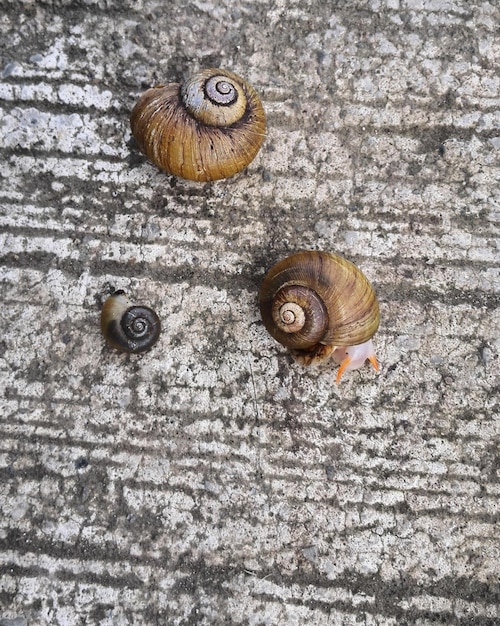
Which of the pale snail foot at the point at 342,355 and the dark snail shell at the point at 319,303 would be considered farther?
the pale snail foot at the point at 342,355

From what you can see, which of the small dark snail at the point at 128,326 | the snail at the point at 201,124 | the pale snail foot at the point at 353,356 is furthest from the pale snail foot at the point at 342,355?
the snail at the point at 201,124

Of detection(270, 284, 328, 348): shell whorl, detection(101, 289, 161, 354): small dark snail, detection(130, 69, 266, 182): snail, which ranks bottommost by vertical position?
detection(101, 289, 161, 354): small dark snail

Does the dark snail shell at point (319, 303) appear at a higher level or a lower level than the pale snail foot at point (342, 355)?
higher

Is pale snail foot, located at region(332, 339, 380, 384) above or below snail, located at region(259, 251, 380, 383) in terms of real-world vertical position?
below

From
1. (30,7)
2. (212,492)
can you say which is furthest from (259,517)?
(30,7)

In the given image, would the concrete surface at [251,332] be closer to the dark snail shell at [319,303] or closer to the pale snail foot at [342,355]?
the pale snail foot at [342,355]

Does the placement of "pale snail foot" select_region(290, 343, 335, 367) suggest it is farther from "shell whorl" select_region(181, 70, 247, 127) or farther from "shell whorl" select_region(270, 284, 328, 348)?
"shell whorl" select_region(181, 70, 247, 127)

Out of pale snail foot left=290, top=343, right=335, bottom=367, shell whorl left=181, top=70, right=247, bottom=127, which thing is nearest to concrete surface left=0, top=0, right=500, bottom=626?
pale snail foot left=290, top=343, right=335, bottom=367
